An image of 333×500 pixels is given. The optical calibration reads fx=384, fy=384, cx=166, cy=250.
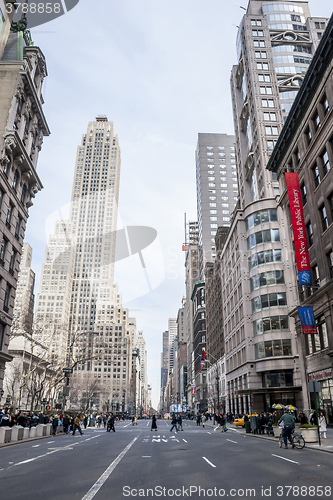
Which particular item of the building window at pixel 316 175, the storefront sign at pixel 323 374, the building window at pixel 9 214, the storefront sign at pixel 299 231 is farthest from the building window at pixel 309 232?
the building window at pixel 9 214

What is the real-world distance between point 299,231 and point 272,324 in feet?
69.0

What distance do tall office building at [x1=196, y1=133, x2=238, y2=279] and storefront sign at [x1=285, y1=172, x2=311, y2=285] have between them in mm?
95977

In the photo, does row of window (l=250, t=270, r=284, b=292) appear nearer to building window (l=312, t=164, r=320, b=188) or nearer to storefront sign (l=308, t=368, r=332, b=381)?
storefront sign (l=308, t=368, r=332, b=381)

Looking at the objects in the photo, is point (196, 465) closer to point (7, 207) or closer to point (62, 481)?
point (62, 481)

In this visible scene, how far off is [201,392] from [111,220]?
10672cm

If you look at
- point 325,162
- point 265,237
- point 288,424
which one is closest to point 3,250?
point 288,424

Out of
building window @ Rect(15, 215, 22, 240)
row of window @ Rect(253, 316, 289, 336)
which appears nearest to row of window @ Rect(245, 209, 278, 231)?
row of window @ Rect(253, 316, 289, 336)

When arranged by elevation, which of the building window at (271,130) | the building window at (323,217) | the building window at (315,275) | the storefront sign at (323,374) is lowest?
the storefront sign at (323,374)

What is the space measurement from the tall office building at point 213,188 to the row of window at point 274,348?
80014mm

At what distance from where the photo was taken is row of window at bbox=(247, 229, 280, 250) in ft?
184

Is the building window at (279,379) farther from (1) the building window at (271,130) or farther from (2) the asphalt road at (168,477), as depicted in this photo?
(1) the building window at (271,130)

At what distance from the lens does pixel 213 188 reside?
503ft

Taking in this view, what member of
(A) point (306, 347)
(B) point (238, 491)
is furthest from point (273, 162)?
(B) point (238, 491)

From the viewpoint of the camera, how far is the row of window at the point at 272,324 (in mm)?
52031
